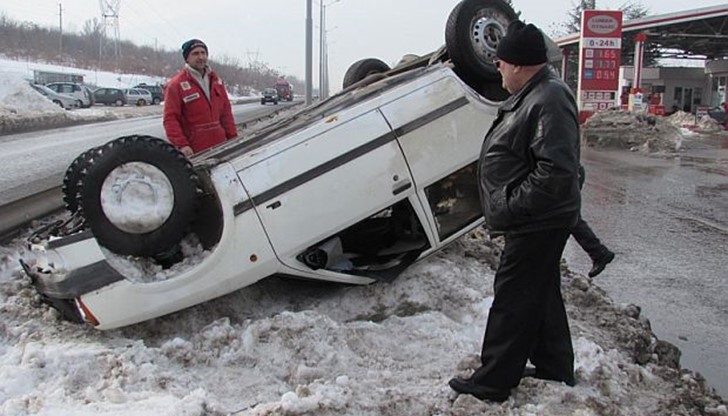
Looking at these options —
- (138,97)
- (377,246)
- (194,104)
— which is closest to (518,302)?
(377,246)

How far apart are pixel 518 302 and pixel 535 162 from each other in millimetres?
643

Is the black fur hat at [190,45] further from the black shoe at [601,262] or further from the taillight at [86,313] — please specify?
the black shoe at [601,262]

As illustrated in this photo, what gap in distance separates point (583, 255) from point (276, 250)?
4.10m

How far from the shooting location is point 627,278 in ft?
19.9

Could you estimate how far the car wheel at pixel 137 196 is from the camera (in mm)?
3617

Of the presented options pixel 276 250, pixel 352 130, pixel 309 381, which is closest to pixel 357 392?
pixel 309 381

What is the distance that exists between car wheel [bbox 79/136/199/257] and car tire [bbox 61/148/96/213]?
0.35 feet

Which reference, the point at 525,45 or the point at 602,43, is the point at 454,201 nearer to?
the point at 525,45

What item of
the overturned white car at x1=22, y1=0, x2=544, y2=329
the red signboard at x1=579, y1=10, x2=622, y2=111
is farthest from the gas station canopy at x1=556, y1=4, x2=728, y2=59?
the overturned white car at x1=22, y1=0, x2=544, y2=329

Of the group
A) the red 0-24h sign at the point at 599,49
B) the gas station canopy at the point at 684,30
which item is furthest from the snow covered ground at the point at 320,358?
the gas station canopy at the point at 684,30

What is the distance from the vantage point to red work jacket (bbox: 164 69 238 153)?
17.9 ft

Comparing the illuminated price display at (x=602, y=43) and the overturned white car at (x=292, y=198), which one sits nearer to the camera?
the overturned white car at (x=292, y=198)

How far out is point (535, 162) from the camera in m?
2.91

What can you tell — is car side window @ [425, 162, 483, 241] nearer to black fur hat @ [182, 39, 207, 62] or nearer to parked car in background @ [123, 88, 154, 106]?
black fur hat @ [182, 39, 207, 62]
